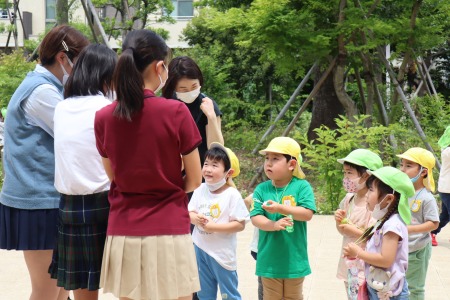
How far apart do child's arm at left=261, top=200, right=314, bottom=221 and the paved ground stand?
1.51 meters

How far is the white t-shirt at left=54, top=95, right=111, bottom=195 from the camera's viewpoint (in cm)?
312

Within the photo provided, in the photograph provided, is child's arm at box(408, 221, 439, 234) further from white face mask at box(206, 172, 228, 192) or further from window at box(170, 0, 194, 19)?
window at box(170, 0, 194, 19)

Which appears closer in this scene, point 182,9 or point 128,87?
point 128,87

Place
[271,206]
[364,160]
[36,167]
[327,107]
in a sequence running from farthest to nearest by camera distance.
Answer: [327,107] → [364,160] → [271,206] → [36,167]

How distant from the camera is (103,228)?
10.4ft

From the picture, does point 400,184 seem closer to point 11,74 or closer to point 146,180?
point 146,180

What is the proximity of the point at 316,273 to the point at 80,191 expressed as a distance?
3546 mm

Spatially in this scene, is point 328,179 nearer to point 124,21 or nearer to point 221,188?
point 221,188

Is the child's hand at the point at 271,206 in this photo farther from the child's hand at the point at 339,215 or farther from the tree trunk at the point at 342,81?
the tree trunk at the point at 342,81

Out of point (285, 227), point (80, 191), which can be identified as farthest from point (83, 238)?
point (285, 227)

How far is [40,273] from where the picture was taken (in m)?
3.51

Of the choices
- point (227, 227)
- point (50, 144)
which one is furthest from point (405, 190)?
point (50, 144)

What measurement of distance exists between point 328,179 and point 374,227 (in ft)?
19.6

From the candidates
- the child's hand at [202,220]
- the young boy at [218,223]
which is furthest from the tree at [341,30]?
the child's hand at [202,220]
